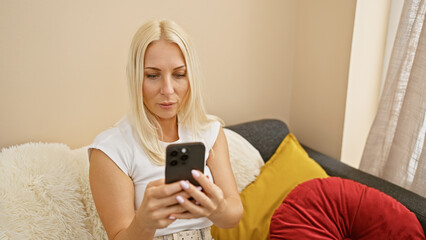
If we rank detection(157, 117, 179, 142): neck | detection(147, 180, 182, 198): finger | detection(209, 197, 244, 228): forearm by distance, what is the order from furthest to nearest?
1. detection(157, 117, 179, 142): neck
2. detection(209, 197, 244, 228): forearm
3. detection(147, 180, 182, 198): finger

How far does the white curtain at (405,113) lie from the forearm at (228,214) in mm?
840

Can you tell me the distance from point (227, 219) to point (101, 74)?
0.83 m

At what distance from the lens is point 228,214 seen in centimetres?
100

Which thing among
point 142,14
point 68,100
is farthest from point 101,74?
point 142,14

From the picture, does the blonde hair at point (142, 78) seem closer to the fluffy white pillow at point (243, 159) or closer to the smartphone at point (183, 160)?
the smartphone at point (183, 160)

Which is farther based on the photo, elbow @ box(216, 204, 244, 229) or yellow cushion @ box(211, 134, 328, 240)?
yellow cushion @ box(211, 134, 328, 240)

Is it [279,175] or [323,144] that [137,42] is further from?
[323,144]

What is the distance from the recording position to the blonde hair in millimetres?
1029

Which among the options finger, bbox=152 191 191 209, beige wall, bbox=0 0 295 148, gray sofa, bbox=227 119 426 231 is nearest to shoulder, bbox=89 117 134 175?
finger, bbox=152 191 191 209

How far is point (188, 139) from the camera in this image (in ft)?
3.90

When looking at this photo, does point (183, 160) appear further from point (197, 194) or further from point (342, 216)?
point (342, 216)

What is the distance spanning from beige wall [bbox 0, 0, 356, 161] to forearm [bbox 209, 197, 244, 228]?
0.73 meters

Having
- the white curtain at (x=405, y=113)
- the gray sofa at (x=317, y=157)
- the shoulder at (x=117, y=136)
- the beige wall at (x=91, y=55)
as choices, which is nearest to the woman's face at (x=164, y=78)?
the shoulder at (x=117, y=136)

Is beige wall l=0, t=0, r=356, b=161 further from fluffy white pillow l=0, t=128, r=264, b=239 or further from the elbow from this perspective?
the elbow
